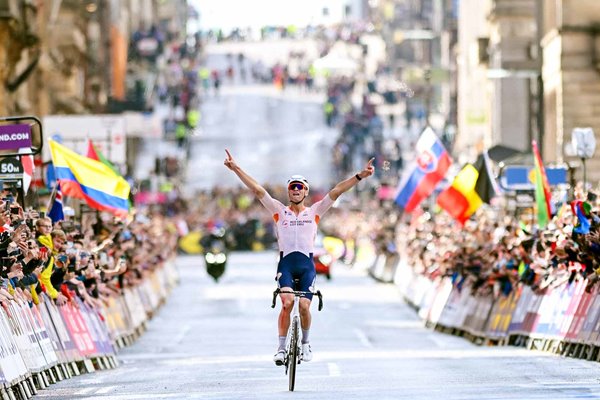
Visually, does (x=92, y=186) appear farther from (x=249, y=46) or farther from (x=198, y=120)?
(x=249, y=46)

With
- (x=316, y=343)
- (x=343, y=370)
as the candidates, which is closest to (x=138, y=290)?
(x=316, y=343)

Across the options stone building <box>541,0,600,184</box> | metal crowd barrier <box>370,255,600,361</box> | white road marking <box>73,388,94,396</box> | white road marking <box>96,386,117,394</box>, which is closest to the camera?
white road marking <box>73,388,94,396</box>

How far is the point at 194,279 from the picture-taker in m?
70.8

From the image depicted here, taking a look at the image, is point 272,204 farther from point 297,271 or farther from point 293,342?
point 293,342

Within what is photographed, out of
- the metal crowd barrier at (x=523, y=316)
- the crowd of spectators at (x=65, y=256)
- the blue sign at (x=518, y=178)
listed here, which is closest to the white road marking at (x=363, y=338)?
Result: the metal crowd barrier at (x=523, y=316)

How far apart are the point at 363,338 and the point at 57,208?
7778mm

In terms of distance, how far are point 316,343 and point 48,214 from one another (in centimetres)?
636

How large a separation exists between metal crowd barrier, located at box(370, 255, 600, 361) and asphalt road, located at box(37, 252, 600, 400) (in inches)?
14.1

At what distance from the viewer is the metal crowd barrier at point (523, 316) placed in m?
28.8

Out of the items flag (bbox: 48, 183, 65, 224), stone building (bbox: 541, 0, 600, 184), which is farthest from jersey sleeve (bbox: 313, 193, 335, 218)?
stone building (bbox: 541, 0, 600, 184)

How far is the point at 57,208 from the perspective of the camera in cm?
3189

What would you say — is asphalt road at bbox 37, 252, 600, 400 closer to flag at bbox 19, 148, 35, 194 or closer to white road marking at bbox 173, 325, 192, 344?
white road marking at bbox 173, 325, 192, 344

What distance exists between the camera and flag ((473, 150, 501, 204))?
39312 mm

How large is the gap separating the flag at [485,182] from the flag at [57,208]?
32.8 ft
